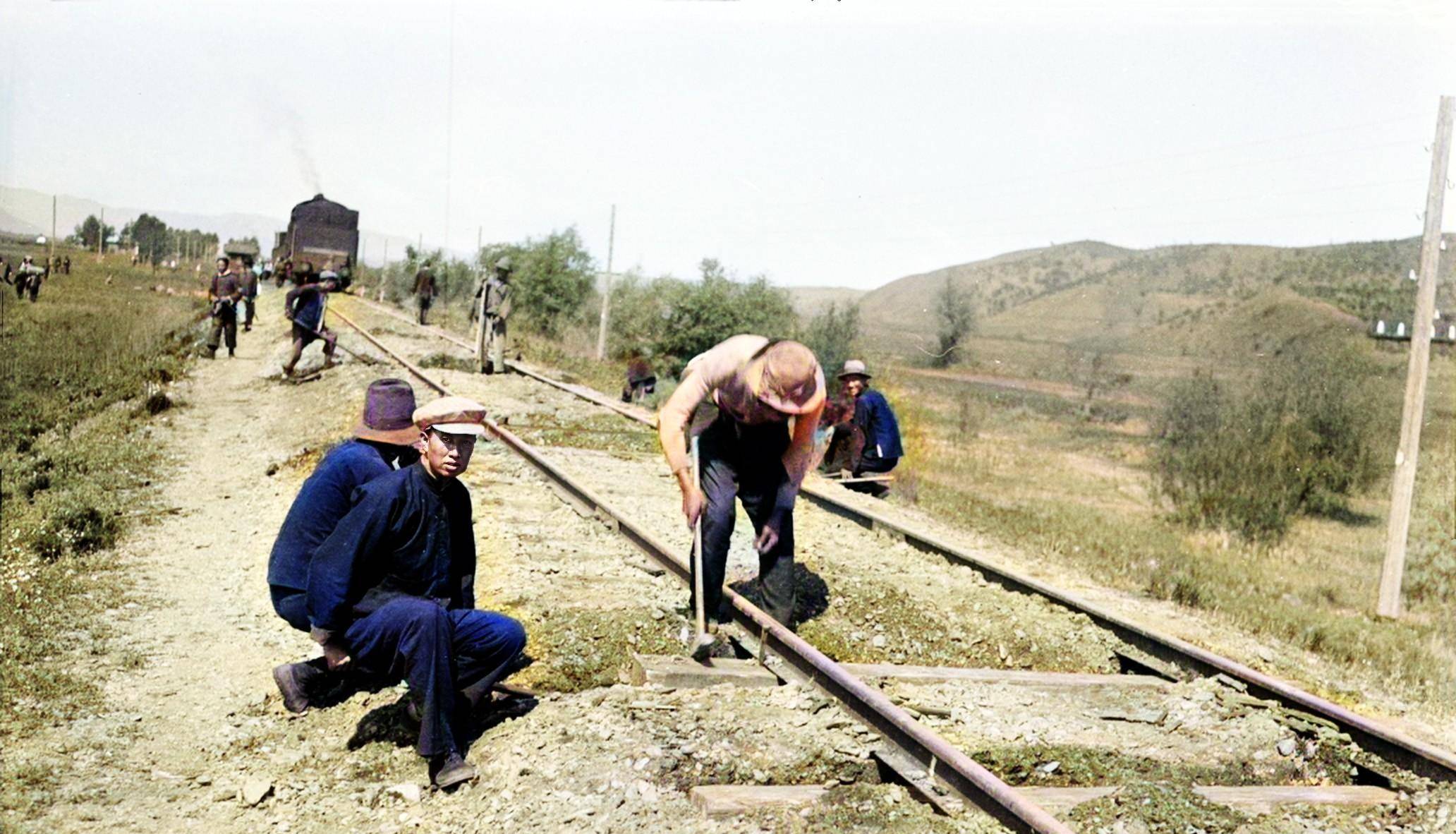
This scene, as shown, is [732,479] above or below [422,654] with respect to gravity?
above

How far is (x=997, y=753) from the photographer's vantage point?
5.13 metres

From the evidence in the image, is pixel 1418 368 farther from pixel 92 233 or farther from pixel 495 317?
pixel 92 233

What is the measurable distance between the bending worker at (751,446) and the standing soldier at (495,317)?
42.4 ft

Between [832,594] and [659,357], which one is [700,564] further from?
[659,357]

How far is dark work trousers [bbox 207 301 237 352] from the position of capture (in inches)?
885

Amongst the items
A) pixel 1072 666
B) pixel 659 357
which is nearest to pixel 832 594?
pixel 1072 666

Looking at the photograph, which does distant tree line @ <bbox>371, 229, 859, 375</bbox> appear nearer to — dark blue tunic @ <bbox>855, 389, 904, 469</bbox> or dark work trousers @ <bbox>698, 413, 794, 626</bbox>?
dark blue tunic @ <bbox>855, 389, 904, 469</bbox>

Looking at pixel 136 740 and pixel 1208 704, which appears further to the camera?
pixel 1208 704

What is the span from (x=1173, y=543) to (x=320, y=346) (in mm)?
15721

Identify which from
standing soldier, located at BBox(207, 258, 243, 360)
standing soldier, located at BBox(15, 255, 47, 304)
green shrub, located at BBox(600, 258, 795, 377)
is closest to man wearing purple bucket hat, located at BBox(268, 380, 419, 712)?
standing soldier, located at BBox(207, 258, 243, 360)

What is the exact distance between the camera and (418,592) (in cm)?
477

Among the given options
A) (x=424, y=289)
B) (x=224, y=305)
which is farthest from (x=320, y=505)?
(x=424, y=289)

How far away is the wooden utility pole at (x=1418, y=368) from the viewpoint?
1144cm

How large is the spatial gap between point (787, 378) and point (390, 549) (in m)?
1.98
